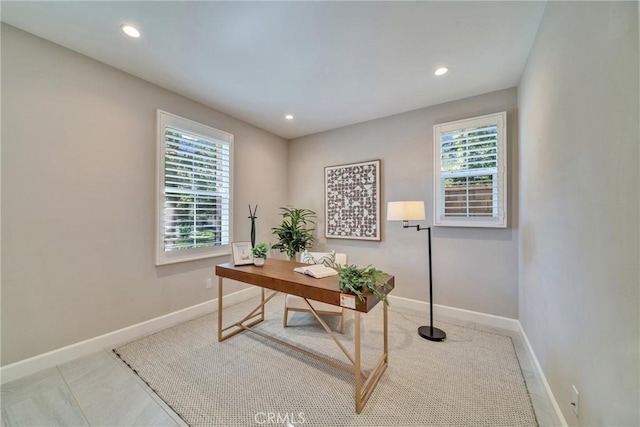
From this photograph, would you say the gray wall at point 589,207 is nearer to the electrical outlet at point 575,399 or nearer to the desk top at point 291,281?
the electrical outlet at point 575,399

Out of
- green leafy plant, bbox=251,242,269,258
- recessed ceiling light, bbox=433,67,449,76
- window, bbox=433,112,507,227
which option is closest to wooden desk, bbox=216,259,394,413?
green leafy plant, bbox=251,242,269,258

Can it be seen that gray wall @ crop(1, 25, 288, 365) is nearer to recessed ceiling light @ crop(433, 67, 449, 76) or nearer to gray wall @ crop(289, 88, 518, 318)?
gray wall @ crop(289, 88, 518, 318)

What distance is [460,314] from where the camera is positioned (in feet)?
9.73

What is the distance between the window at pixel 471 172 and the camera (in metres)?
2.72

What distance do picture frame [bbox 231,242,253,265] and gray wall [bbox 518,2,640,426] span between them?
7.85 feet

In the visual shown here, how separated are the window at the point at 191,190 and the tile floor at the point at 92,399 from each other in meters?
1.08

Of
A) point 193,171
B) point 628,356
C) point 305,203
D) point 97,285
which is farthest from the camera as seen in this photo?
point 305,203

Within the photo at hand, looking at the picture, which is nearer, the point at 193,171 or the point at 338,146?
the point at 193,171

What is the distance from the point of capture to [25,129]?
1.91 m

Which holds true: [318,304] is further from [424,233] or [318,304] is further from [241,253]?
[424,233]

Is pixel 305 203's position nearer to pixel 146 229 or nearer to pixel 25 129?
pixel 146 229

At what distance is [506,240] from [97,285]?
14.2 ft

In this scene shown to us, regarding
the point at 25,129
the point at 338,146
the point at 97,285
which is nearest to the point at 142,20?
the point at 25,129

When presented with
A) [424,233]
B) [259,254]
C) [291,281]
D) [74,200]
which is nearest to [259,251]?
[259,254]
